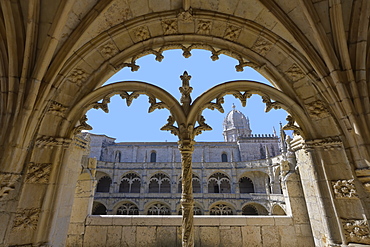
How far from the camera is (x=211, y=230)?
12.9 feet

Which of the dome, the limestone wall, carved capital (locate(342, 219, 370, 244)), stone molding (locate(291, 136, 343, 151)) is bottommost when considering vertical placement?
the limestone wall

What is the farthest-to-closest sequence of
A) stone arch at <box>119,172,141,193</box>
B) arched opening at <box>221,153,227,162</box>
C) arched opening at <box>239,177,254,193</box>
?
1. arched opening at <box>221,153,227,162</box>
2. arched opening at <box>239,177,254,193</box>
3. stone arch at <box>119,172,141,193</box>

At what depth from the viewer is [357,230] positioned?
2502mm

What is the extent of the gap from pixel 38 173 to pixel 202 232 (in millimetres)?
3127

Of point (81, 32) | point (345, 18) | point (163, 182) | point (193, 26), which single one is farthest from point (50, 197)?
point (163, 182)

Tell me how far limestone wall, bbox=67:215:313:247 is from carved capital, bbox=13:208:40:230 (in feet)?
5.43

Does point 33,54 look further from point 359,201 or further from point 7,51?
point 359,201

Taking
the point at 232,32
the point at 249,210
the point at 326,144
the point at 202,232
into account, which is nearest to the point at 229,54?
the point at 232,32

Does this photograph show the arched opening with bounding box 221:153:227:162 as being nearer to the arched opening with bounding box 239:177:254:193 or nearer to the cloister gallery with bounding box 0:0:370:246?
the arched opening with bounding box 239:177:254:193

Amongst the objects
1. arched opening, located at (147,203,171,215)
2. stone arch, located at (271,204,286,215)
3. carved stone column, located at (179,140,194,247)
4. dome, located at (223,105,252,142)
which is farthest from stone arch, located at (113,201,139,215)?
carved stone column, located at (179,140,194,247)

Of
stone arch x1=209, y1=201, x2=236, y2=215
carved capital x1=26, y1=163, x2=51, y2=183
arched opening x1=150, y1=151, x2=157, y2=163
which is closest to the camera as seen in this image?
carved capital x1=26, y1=163, x2=51, y2=183

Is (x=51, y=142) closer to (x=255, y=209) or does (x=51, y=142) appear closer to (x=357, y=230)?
(x=357, y=230)

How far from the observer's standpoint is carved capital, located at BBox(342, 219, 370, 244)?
2.45m

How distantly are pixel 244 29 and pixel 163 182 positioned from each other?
1014 inches
